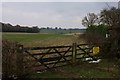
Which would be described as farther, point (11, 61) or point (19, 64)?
point (19, 64)

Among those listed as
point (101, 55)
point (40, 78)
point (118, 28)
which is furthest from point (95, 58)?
point (40, 78)

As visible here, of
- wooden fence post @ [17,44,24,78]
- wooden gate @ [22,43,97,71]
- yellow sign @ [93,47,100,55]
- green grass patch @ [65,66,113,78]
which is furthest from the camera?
yellow sign @ [93,47,100,55]

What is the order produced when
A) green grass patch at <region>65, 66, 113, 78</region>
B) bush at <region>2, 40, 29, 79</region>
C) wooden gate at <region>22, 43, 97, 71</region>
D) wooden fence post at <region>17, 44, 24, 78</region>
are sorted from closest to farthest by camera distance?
1. bush at <region>2, 40, 29, 79</region>
2. wooden fence post at <region>17, 44, 24, 78</region>
3. wooden gate at <region>22, 43, 97, 71</region>
4. green grass patch at <region>65, 66, 113, 78</region>

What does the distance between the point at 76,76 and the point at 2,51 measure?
3.46m

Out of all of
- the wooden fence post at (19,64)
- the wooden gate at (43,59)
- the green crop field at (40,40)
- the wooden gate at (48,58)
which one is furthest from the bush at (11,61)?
the green crop field at (40,40)

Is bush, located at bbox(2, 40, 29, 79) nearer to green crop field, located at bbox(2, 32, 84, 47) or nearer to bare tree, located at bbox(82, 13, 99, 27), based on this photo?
green crop field, located at bbox(2, 32, 84, 47)

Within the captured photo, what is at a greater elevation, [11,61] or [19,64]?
[11,61]

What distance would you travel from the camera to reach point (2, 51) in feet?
27.9

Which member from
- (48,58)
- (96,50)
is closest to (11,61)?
(48,58)

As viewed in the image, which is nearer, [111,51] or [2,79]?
[2,79]

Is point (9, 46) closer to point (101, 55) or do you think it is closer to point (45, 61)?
point (45, 61)

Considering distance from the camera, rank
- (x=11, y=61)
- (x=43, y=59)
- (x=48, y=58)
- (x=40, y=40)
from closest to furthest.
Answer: (x=11, y=61), (x=43, y=59), (x=48, y=58), (x=40, y=40)

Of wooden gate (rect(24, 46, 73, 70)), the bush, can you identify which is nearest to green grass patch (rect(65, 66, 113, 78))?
wooden gate (rect(24, 46, 73, 70))

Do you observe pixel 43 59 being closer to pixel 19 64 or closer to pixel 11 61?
pixel 19 64
